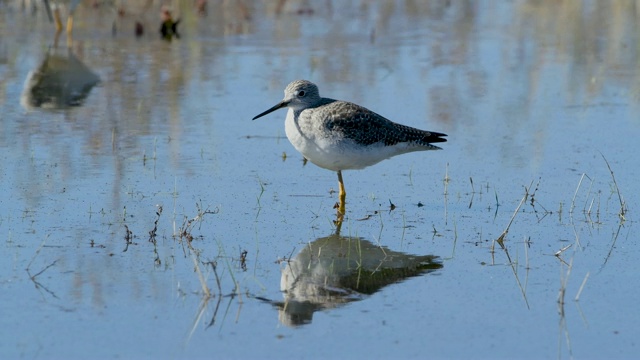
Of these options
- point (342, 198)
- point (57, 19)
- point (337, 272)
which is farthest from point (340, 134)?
point (57, 19)

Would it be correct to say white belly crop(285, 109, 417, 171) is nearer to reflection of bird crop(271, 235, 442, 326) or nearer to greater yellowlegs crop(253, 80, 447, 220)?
greater yellowlegs crop(253, 80, 447, 220)

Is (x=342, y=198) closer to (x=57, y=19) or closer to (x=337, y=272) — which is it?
(x=337, y=272)

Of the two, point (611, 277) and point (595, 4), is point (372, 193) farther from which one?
point (595, 4)

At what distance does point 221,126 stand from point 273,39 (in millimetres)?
4161

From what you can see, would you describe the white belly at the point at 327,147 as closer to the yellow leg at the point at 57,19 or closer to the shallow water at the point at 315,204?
the shallow water at the point at 315,204

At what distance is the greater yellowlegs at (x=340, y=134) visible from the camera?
24.0ft

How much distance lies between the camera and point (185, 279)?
5746 millimetres

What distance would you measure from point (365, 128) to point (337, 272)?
1710mm

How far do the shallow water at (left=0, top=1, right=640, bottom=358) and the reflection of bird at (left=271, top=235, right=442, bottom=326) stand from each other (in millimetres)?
18

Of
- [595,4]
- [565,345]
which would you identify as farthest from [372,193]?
[595,4]

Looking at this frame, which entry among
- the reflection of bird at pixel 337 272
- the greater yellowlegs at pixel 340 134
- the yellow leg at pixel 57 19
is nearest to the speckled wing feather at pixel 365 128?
the greater yellowlegs at pixel 340 134

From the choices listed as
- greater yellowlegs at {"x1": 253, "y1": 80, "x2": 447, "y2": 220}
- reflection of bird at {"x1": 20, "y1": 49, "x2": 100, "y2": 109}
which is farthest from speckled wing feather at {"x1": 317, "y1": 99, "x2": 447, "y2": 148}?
reflection of bird at {"x1": 20, "y1": 49, "x2": 100, "y2": 109}

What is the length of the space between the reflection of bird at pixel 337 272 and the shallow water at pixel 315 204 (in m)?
0.02

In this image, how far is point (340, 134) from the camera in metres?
7.31
